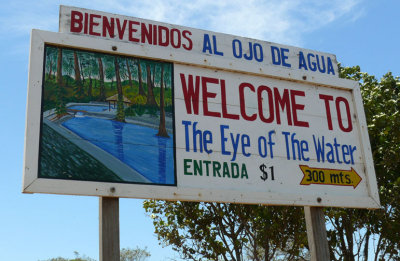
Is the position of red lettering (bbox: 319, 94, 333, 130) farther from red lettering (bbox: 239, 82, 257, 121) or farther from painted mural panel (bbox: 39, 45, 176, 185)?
painted mural panel (bbox: 39, 45, 176, 185)

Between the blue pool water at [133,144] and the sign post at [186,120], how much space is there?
1 cm

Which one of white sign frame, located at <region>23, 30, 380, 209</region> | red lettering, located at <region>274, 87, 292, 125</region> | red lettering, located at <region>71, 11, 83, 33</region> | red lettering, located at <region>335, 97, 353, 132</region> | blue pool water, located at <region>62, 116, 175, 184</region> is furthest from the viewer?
red lettering, located at <region>335, 97, 353, 132</region>

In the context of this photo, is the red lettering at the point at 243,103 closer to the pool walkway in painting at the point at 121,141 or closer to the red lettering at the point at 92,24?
the pool walkway in painting at the point at 121,141

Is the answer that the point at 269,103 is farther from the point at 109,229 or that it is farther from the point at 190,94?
the point at 109,229

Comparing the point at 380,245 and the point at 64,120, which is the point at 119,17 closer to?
the point at 64,120

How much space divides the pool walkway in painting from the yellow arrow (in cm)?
191

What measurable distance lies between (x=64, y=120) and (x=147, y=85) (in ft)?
3.68

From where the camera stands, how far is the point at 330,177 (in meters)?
6.71

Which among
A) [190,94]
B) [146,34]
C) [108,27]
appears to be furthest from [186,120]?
[108,27]

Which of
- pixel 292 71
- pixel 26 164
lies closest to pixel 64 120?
pixel 26 164

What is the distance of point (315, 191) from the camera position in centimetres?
654

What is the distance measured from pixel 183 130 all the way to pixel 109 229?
4.88ft

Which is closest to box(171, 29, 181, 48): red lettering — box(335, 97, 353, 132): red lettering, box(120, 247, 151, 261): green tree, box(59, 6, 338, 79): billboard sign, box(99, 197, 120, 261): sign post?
box(59, 6, 338, 79): billboard sign

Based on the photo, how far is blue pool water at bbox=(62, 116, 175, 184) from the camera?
5484mm
